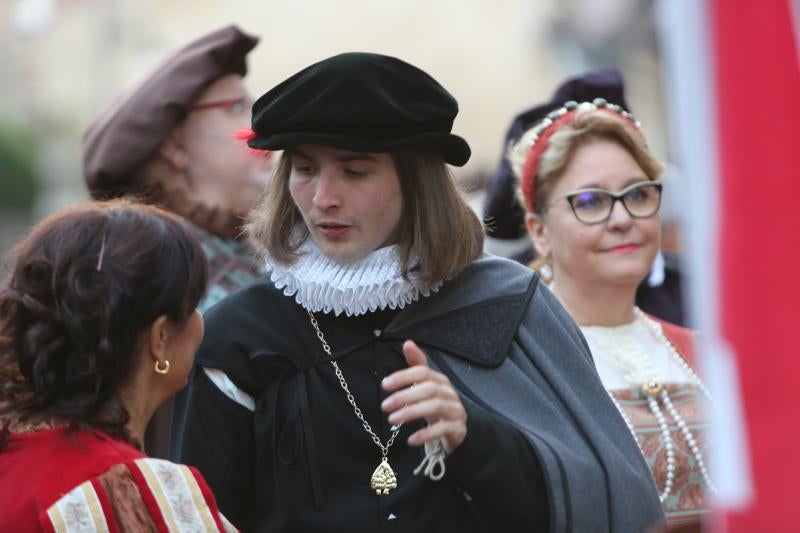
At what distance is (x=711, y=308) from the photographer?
2152 millimetres

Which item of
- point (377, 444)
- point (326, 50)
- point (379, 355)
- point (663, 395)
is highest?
point (326, 50)

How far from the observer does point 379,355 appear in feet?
11.6

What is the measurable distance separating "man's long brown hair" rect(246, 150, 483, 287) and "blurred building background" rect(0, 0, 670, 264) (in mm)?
21456

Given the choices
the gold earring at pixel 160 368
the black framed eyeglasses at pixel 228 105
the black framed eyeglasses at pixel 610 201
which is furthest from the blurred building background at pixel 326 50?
the gold earring at pixel 160 368

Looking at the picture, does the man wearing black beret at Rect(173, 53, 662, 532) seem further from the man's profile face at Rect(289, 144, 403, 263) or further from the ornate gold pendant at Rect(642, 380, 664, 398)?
the ornate gold pendant at Rect(642, 380, 664, 398)

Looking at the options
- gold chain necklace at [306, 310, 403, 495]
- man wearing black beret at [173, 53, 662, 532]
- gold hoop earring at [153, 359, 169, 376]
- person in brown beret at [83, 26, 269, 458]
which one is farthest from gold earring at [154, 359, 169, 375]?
person in brown beret at [83, 26, 269, 458]

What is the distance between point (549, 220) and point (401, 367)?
1.21m

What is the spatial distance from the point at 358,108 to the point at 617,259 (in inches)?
51.5

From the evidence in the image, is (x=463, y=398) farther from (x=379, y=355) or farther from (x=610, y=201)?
(x=610, y=201)

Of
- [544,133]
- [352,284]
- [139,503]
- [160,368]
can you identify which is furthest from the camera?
[544,133]

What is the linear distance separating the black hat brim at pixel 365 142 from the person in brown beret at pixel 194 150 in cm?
173

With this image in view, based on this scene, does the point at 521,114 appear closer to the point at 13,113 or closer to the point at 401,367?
the point at 401,367

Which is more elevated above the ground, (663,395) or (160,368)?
(160,368)

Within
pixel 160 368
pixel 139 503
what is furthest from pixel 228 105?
pixel 139 503
